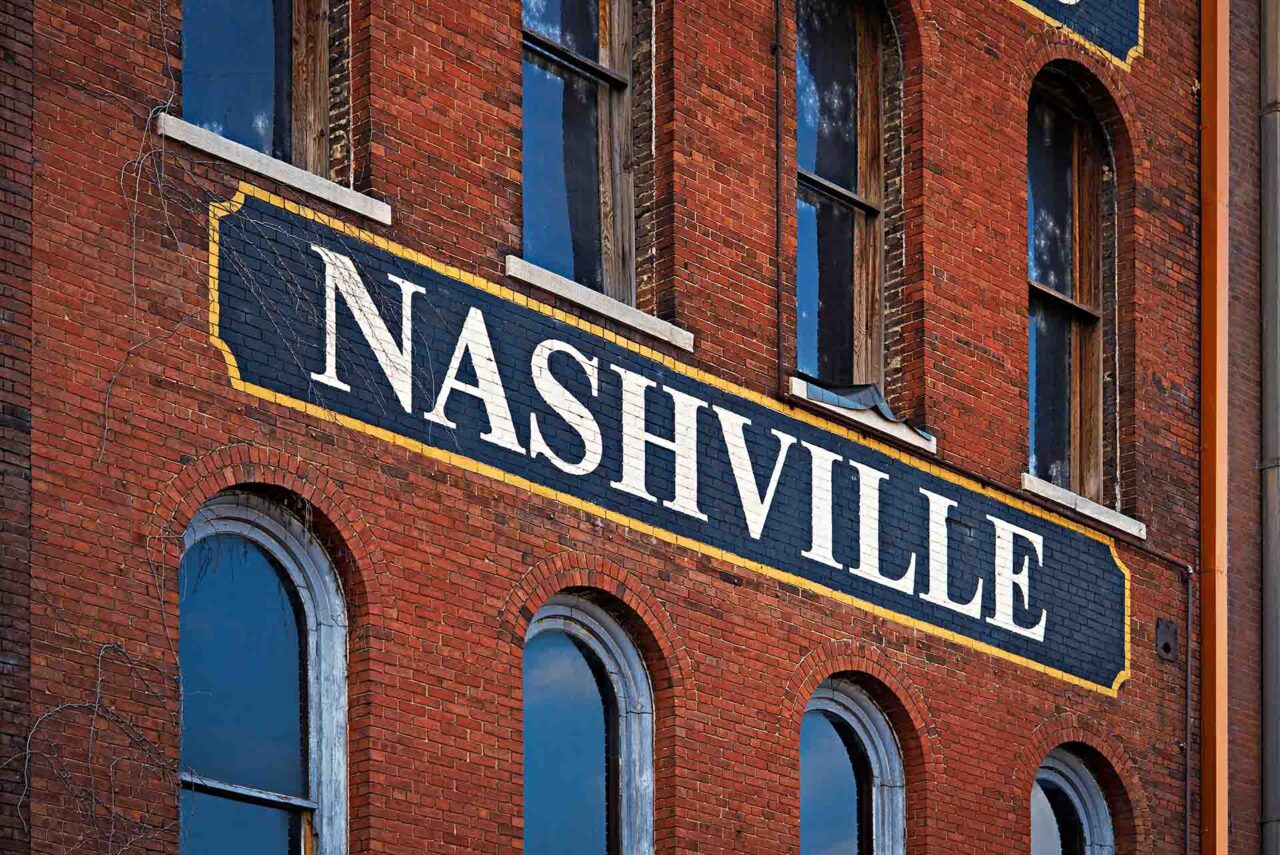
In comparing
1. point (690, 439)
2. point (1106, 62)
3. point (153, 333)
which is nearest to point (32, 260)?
point (153, 333)

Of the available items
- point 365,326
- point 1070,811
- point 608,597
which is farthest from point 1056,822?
point 365,326

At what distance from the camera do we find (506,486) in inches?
685

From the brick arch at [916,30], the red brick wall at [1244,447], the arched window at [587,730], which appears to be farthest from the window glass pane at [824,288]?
the red brick wall at [1244,447]

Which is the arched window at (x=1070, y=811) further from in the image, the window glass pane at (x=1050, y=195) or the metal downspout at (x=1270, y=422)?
the window glass pane at (x=1050, y=195)

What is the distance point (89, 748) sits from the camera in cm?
1482

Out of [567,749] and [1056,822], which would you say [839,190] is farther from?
[567,749]

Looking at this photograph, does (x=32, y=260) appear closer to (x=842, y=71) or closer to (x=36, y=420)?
(x=36, y=420)

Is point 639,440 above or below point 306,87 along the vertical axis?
below

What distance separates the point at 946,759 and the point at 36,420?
745 cm

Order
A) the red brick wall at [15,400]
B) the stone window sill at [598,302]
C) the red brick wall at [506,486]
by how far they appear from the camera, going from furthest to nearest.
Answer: the stone window sill at [598,302], the red brick wall at [506,486], the red brick wall at [15,400]

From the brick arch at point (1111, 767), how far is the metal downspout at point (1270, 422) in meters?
1.54

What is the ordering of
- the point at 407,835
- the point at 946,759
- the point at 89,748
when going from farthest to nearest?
the point at 946,759, the point at 407,835, the point at 89,748

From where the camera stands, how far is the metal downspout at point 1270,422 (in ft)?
75.4

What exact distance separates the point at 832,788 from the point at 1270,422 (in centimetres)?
563
